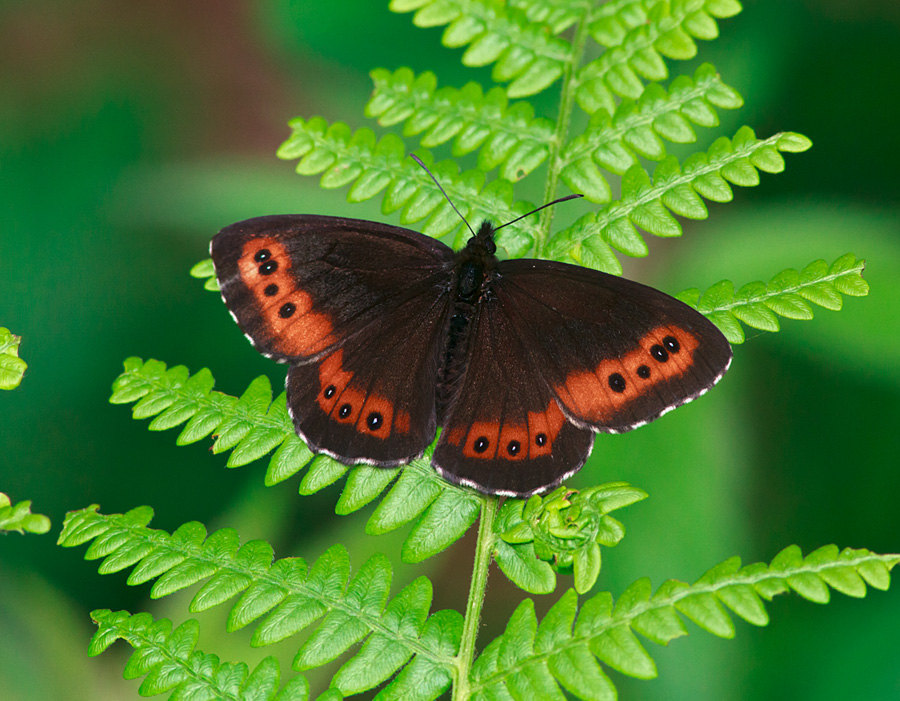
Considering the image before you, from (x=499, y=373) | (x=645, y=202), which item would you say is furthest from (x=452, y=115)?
(x=499, y=373)

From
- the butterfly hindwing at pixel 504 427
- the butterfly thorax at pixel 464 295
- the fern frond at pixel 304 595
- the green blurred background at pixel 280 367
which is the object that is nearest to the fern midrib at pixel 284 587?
the fern frond at pixel 304 595

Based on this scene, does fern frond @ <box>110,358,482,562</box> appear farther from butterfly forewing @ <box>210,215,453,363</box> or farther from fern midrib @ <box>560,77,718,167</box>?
fern midrib @ <box>560,77,718,167</box>

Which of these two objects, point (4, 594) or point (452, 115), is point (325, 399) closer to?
point (452, 115)

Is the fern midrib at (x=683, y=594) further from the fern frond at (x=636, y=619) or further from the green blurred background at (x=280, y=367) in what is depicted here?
the green blurred background at (x=280, y=367)

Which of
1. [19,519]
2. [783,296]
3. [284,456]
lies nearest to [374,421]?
[284,456]

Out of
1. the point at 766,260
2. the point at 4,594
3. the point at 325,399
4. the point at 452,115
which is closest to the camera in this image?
the point at 325,399

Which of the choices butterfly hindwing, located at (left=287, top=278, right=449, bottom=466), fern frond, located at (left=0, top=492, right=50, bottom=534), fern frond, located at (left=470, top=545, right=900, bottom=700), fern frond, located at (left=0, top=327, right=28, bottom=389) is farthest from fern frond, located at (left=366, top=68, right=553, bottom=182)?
fern frond, located at (left=0, top=492, right=50, bottom=534)

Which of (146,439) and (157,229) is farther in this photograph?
(157,229)
